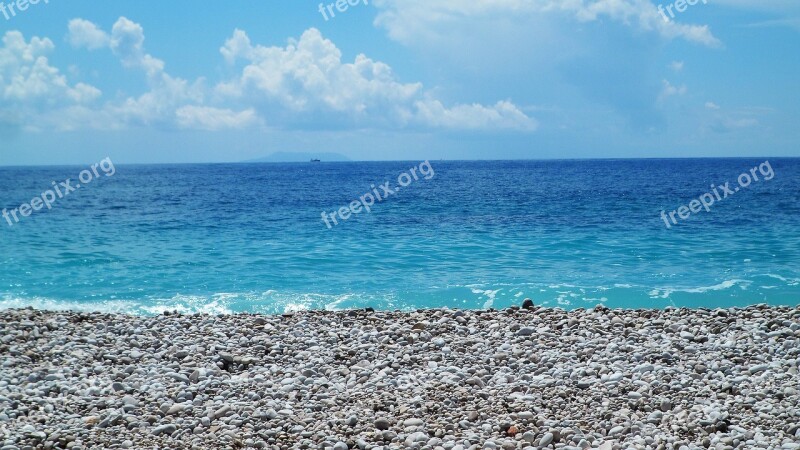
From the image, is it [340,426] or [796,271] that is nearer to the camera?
[340,426]

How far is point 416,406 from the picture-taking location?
19.7 feet

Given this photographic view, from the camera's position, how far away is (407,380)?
262 inches

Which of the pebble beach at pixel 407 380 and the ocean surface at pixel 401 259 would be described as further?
the ocean surface at pixel 401 259

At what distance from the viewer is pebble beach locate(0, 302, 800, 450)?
216 inches

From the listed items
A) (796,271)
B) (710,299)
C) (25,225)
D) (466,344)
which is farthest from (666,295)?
(25,225)

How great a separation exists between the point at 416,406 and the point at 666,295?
913 centimetres

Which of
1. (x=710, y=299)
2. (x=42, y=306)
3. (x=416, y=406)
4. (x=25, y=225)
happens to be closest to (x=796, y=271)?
(x=710, y=299)

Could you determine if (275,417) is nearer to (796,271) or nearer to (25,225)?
(796,271)

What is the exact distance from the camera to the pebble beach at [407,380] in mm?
5484

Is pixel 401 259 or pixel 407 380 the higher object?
pixel 407 380

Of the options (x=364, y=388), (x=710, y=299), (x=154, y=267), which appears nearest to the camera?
(x=364, y=388)

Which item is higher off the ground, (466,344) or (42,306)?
(466,344)

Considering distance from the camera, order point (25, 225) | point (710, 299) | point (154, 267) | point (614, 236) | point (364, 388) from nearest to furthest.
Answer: point (364, 388) < point (710, 299) < point (154, 267) < point (614, 236) < point (25, 225)

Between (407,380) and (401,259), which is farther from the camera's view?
(401,259)
